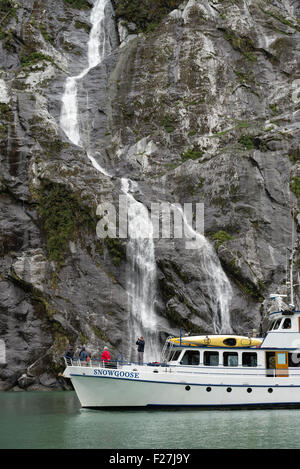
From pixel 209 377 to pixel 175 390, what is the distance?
65.9 inches

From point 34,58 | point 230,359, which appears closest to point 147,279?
point 230,359

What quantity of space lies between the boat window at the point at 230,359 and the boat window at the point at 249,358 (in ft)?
1.26

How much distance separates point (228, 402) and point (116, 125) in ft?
119

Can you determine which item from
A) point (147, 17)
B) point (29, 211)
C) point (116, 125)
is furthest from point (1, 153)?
point (147, 17)

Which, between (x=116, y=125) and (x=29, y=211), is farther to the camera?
(x=116, y=125)

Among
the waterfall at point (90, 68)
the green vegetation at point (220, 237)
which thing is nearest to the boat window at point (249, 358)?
the green vegetation at point (220, 237)

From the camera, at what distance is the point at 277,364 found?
83.1ft

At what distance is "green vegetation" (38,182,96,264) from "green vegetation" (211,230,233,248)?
9467 mm

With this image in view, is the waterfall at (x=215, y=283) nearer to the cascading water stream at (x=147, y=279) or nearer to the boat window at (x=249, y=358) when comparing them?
the cascading water stream at (x=147, y=279)

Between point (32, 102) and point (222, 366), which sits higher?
point (32, 102)

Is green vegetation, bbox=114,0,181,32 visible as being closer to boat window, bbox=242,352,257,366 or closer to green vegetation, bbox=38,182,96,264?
green vegetation, bbox=38,182,96,264

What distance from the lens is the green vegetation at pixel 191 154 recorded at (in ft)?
166

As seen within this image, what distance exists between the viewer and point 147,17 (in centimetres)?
6500
